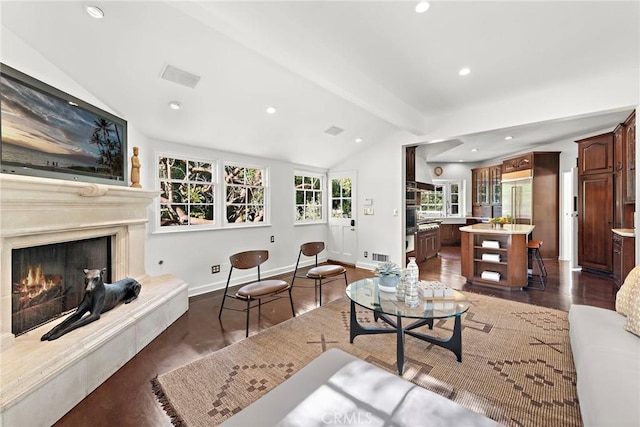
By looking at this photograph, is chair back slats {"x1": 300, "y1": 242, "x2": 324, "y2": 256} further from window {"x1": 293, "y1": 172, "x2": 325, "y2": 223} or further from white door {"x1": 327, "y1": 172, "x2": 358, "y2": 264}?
white door {"x1": 327, "y1": 172, "x2": 358, "y2": 264}

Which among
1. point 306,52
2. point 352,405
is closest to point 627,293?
point 352,405

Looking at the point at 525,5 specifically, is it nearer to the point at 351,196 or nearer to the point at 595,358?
the point at 595,358

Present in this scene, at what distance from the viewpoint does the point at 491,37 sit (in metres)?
2.48

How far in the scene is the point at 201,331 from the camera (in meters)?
2.87

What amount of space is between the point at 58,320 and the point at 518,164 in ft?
28.2

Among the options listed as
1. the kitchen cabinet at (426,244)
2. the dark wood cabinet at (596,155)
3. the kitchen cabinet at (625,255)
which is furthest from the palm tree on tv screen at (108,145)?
the dark wood cabinet at (596,155)

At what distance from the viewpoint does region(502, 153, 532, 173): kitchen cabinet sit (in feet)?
21.2

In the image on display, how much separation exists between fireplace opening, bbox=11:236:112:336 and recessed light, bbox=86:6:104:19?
181 cm

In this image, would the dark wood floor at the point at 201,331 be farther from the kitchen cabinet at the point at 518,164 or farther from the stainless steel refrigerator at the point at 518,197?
the kitchen cabinet at the point at 518,164

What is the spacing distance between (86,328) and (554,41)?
4.71 meters

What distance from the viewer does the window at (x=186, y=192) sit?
387cm

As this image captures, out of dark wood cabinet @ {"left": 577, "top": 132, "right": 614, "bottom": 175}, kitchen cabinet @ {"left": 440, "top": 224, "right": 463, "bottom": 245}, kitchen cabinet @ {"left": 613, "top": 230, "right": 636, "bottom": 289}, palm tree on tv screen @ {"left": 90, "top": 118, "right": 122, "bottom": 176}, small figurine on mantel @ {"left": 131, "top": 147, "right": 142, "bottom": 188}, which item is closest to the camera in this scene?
palm tree on tv screen @ {"left": 90, "top": 118, "right": 122, "bottom": 176}

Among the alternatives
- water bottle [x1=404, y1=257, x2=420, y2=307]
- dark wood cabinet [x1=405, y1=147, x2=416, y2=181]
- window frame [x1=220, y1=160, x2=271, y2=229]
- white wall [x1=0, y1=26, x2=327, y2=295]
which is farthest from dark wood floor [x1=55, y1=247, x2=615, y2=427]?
dark wood cabinet [x1=405, y1=147, x2=416, y2=181]

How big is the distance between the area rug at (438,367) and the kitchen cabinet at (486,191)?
17.7 feet
